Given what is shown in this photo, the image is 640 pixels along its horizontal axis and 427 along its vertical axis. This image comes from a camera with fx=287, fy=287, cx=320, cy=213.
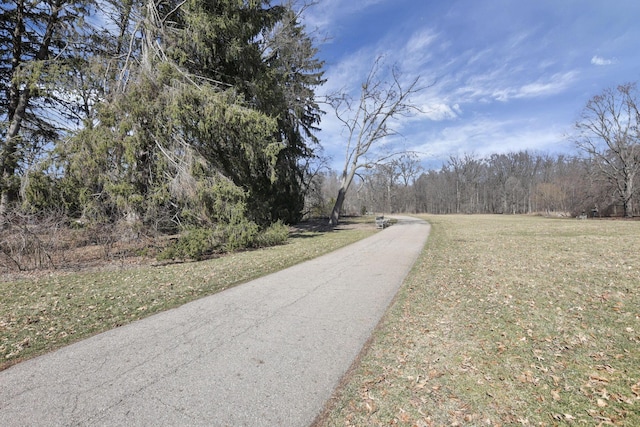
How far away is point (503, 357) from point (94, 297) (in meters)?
6.88

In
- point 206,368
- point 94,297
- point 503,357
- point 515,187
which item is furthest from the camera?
point 515,187

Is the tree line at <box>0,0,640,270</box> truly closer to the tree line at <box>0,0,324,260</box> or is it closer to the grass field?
the tree line at <box>0,0,324,260</box>

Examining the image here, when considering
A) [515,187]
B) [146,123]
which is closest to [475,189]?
[515,187]

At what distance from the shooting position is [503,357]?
3.35m

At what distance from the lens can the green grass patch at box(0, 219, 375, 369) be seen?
3.88m

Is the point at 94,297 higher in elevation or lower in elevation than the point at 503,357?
higher

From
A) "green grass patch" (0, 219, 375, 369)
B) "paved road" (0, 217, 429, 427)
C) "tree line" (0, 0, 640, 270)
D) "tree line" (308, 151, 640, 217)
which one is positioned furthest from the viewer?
"tree line" (308, 151, 640, 217)

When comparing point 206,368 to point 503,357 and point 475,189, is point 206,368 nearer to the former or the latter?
point 503,357

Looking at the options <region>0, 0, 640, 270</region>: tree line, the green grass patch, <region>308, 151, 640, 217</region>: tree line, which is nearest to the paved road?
the green grass patch

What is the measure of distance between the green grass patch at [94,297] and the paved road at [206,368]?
362 millimetres

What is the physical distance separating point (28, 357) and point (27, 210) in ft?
26.2

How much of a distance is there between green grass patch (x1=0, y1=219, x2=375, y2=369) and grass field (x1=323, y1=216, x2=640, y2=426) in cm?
368

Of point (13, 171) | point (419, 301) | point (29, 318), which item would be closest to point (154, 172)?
point (13, 171)

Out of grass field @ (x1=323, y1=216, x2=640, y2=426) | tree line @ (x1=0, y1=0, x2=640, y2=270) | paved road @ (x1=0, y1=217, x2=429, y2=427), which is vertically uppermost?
tree line @ (x1=0, y1=0, x2=640, y2=270)
